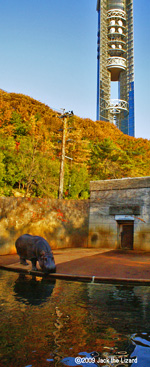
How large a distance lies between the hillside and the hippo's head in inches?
384

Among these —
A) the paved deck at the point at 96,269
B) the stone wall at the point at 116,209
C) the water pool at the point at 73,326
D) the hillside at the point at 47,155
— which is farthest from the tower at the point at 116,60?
the water pool at the point at 73,326

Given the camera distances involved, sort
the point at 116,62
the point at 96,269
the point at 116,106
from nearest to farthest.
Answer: the point at 96,269 → the point at 116,106 → the point at 116,62

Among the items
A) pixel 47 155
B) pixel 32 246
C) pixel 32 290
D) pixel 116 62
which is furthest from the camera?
pixel 116 62

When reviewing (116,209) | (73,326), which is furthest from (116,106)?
(73,326)

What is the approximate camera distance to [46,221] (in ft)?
47.4

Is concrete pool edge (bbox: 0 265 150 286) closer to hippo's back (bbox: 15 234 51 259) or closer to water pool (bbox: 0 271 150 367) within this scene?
hippo's back (bbox: 15 234 51 259)

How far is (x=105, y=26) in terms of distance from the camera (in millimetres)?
82562

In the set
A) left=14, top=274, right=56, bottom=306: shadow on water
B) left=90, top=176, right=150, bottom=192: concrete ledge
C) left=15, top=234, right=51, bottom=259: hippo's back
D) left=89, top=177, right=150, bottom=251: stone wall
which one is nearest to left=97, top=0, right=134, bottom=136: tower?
left=90, top=176, right=150, bottom=192: concrete ledge

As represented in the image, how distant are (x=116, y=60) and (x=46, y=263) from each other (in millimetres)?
85378

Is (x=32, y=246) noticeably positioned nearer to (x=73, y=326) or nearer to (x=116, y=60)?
(x=73, y=326)

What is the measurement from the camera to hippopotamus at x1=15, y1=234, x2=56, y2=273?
8.27 metres

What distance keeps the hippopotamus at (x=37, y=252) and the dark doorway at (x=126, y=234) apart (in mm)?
7426

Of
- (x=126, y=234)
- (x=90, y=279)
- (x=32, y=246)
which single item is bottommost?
(x=90, y=279)

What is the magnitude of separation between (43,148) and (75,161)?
5.04 meters
